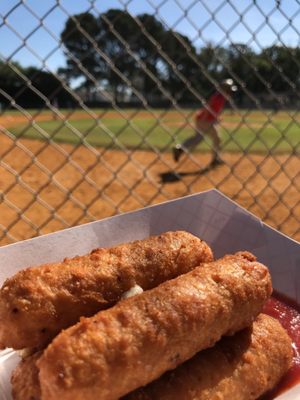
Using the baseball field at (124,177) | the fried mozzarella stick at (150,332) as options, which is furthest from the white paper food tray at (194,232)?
the baseball field at (124,177)

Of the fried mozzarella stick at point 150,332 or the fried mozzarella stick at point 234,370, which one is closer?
the fried mozzarella stick at point 150,332

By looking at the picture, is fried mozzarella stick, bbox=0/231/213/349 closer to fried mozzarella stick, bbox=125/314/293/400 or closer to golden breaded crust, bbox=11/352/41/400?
golden breaded crust, bbox=11/352/41/400

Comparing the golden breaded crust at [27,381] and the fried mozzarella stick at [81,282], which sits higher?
the fried mozzarella stick at [81,282]

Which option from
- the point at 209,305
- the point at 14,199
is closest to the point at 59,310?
the point at 209,305

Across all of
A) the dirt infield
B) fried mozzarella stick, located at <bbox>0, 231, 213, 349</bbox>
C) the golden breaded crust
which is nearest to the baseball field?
the dirt infield

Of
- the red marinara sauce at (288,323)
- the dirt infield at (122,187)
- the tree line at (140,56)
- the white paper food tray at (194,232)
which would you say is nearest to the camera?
the red marinara sauce at (288,323)

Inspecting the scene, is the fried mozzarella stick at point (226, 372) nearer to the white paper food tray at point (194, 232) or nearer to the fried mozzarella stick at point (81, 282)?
the fried mozzarella stick at point (81, 282)
